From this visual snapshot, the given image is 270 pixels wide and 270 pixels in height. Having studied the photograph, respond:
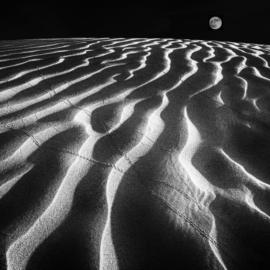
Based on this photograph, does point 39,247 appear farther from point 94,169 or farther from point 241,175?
point 241,175

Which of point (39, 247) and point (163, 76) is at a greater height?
point (39, 247)

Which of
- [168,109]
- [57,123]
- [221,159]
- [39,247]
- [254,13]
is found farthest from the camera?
[254,13]

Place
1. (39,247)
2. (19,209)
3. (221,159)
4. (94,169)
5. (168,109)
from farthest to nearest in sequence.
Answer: (168,109) < (221,159) < (94,169) < (19,209) < (39,247)

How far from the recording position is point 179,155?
157 cm

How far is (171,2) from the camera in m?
15.4

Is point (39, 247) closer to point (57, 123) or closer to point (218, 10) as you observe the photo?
point (57, 123)

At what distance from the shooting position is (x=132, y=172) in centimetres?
143

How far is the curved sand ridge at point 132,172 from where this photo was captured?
1065 millimetres

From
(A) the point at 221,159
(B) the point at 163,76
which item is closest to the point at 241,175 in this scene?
(A) the point at 221,159

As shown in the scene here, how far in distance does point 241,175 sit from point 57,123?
3.37 ft

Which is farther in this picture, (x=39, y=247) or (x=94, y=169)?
(x=94, y=169)

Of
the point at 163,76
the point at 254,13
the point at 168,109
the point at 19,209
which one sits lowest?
the point at 254,13

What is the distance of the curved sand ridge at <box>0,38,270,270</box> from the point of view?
3.50 ft

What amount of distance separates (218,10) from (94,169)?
1570 centimetres
